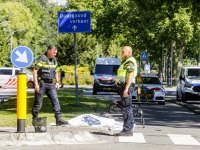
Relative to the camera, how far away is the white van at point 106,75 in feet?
92.9

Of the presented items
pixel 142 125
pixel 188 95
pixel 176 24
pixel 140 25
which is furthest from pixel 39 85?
pixel 140 25

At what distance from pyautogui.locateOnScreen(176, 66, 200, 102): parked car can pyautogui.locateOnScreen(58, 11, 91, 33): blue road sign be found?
7.04m

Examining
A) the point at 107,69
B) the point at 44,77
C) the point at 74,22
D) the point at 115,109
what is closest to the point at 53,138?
the point at 44,77

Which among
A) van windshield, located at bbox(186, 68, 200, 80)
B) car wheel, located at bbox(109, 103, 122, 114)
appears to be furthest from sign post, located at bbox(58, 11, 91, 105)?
van windshield, located at bbox(186, 68, 200, 80)

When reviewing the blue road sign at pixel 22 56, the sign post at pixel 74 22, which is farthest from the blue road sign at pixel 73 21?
the blue road sign at pixel 22 56

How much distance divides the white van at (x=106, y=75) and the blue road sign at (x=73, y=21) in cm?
1183

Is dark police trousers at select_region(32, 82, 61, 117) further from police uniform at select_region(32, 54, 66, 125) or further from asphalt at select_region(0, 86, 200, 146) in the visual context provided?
asphalt at select_region(0, 86, 200, 146)

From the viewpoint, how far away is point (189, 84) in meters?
21.5

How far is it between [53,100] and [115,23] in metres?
33.6

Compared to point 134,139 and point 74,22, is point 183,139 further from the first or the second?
point 74,22

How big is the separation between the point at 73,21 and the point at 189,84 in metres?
7.55

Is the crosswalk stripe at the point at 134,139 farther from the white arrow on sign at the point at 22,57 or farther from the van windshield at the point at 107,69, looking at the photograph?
the van windshield at the point at 107,69

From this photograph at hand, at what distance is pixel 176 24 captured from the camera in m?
38.2

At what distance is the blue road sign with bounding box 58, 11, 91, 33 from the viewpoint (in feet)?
54.5
